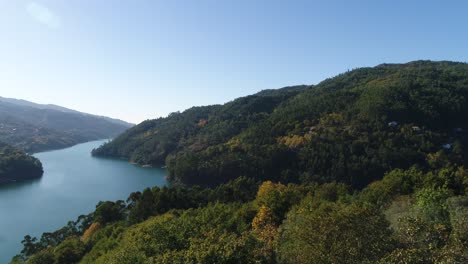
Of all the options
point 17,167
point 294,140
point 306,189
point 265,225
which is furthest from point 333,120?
point 17,167

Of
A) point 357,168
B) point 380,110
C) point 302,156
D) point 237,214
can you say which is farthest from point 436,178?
point 380,110

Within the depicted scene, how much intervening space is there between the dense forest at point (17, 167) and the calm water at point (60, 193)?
187 inches

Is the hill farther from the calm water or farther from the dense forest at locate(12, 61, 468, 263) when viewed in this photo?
the calm water

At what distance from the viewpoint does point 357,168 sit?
103938 millimetres

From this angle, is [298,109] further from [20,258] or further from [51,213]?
[20,258]

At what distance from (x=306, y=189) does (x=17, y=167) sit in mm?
113438

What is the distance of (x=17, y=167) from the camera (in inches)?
5266

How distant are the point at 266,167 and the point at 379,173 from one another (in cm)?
3043

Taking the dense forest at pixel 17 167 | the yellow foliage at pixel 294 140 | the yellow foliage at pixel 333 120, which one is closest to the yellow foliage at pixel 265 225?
the yellow foliage at pixel 294 140

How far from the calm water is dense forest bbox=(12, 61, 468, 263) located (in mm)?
5534

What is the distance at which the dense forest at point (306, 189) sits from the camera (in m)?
17.4

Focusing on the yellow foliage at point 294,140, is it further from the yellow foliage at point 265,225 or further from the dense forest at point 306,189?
the yellow foliage at point 265,225

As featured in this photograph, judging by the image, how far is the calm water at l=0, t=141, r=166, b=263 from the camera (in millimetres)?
75438

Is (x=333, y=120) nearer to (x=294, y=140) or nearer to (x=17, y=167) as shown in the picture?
(x=294, y=140)
